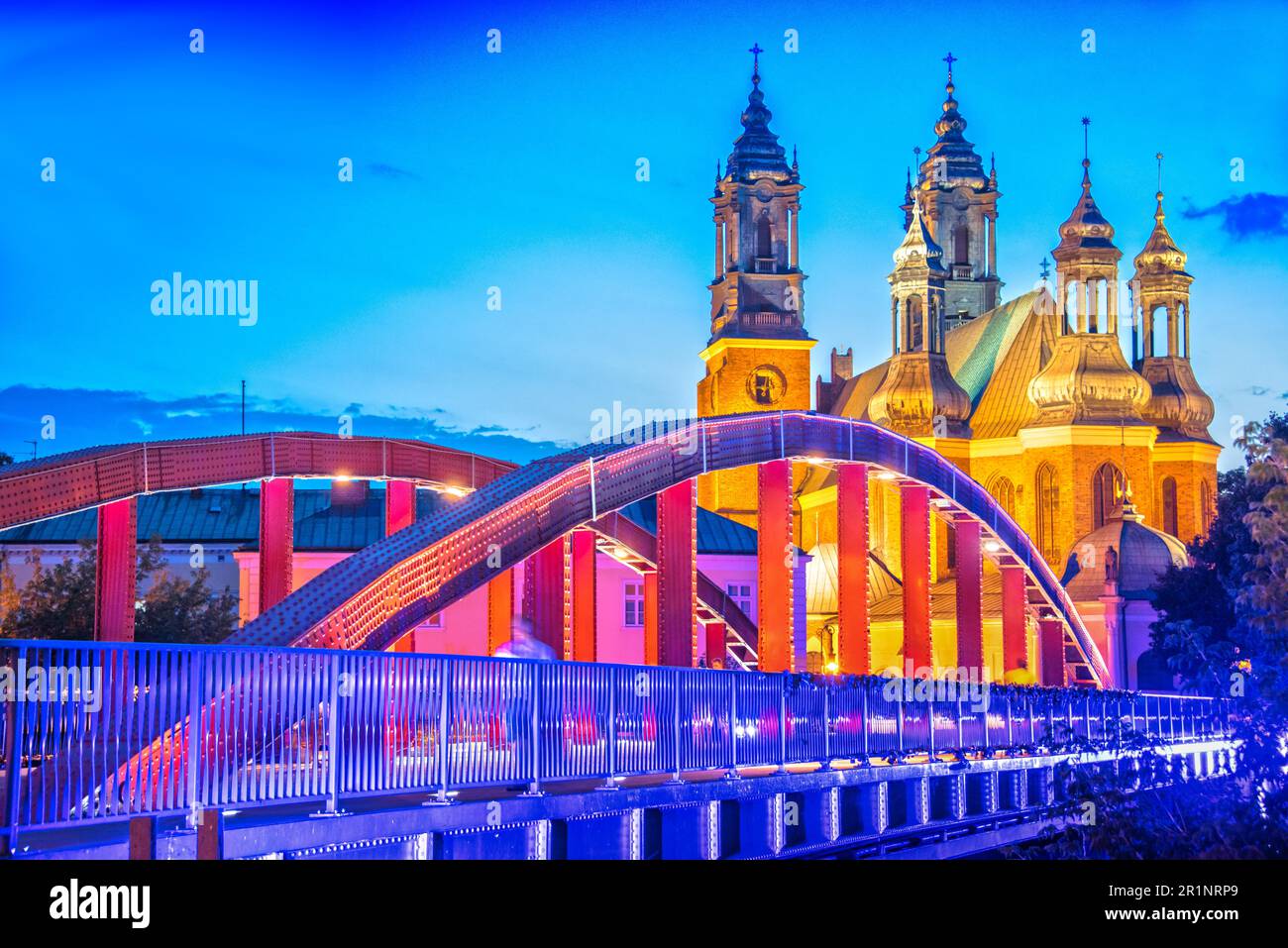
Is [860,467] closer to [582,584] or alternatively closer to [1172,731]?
[582,584]

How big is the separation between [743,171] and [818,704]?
72.3 m

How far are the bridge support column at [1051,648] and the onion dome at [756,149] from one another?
49.4 m

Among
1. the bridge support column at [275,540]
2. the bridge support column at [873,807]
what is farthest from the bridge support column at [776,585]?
the bridge support column at [275,540]

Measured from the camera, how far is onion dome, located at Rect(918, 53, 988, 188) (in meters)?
107

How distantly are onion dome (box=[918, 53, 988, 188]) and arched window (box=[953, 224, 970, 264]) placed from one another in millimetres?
2683

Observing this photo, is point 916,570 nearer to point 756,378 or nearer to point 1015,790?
point 1015,790

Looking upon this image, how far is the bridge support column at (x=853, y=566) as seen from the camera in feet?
93.6

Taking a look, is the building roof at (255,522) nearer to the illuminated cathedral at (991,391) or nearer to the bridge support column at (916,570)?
the bridge support column at (916,570)

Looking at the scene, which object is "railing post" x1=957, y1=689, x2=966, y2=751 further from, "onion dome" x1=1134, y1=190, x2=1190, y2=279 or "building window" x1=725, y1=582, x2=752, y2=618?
"onion dome" x1=1134, y1=190, x2=1190, y2=279

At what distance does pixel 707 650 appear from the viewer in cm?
3819

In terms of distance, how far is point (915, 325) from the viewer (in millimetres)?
89250

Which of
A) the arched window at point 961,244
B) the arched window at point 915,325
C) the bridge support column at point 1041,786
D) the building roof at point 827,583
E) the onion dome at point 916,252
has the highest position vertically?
the arched window at point 961,244

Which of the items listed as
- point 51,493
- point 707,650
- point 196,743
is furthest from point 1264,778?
point 707,650

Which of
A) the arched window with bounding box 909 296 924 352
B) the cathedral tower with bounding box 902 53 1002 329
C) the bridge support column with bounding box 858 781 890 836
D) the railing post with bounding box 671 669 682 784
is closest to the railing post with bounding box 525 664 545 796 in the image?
the railing post with bounding box 671 669 682 784
